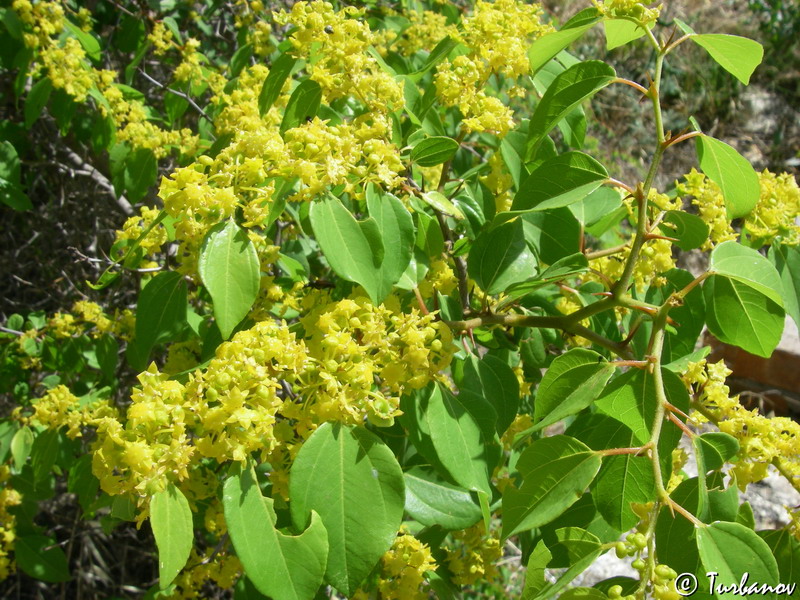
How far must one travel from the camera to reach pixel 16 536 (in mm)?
2582

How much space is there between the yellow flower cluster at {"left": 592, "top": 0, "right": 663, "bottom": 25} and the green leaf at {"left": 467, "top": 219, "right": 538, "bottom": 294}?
447 millimetres

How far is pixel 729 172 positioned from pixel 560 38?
0.40 metres

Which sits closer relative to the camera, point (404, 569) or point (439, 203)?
point (439, 203)

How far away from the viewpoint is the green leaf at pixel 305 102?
1.43 metres

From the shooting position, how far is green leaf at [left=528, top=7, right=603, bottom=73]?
1.25 metres

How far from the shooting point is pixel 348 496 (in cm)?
103

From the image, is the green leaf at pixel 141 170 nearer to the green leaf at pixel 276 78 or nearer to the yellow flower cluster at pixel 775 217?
the green leaf at pixel 276 78

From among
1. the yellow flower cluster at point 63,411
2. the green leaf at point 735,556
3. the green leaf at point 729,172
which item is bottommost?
the yellow flower cluster at point 63,411

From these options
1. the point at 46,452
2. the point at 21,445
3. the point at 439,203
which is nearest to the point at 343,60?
the point at 439,203

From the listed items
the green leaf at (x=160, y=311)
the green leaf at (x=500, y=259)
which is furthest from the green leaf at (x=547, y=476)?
the green leaf at (x=160, y=311)

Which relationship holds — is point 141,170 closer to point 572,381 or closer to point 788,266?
point 572,381

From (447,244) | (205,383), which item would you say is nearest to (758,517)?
(447,244)

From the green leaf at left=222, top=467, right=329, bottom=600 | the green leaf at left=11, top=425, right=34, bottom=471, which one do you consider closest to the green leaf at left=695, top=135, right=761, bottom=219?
the green leaf at left=222, top=467, right=329, bottom=600

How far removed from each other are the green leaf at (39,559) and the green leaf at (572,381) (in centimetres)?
226
